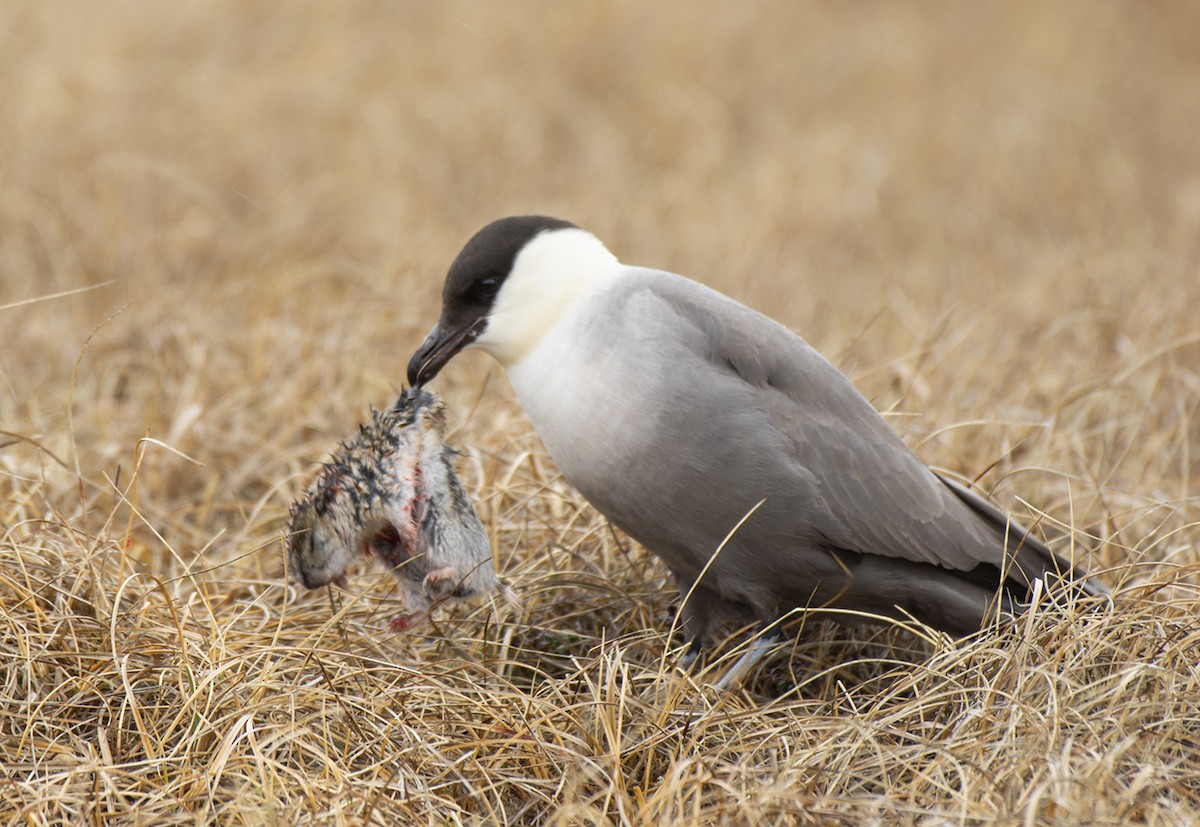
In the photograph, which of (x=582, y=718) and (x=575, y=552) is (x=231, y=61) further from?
(x=582, y=718)

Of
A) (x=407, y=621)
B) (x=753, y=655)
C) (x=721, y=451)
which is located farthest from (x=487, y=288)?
(x=753, y=655)

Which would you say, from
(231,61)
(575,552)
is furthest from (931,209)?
(575,552)

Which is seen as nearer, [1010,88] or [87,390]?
[87,390]

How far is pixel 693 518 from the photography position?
2.96 metres

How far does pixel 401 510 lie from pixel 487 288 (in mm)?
576

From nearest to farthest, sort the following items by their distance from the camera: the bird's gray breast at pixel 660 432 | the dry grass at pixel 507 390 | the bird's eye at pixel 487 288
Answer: the dry grass at pixel 507 390 < the bird's gray breast at pixel 660 432 < the bird's eye at pixel 487 288

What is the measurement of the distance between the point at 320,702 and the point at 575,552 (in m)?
0.95

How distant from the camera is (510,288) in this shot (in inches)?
123

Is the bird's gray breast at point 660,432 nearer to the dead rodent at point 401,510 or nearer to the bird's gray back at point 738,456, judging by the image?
the bird's gray back at point 738,456

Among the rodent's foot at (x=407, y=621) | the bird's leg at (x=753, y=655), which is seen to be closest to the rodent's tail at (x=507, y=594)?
the rodent's foot at (x=407, y=621)

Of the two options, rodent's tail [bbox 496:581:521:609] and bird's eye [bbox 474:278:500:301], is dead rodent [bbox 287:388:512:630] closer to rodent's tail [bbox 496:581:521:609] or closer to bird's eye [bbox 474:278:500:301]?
rodent's tail [bbox 496:581:521:609]

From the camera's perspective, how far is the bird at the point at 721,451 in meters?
2.95

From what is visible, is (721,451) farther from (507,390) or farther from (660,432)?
(507,390)

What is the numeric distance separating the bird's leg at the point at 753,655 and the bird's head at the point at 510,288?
868 millimetres
